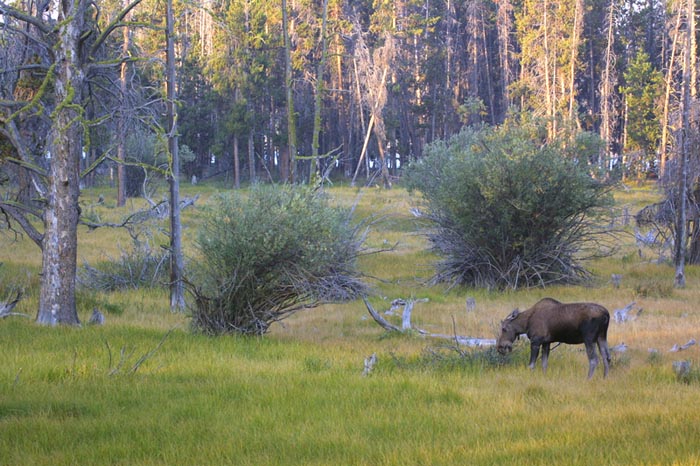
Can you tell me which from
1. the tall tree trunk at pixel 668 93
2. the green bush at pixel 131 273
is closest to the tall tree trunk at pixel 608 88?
the tall tree trunk at pixel 668 93

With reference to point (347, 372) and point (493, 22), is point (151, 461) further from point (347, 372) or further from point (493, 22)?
point (493, 22)

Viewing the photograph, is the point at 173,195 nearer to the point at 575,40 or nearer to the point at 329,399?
the point at 329,399

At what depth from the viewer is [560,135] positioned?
23703 millimetres

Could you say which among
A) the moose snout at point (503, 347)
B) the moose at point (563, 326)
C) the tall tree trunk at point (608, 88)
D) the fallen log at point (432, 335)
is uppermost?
the tall tree trunk at point (608, 88)

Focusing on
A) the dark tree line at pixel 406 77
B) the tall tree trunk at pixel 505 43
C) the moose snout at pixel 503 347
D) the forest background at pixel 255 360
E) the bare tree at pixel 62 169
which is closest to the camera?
the forest background at pixel 255 360

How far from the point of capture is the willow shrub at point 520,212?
21.9 meters

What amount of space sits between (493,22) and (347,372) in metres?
64.6

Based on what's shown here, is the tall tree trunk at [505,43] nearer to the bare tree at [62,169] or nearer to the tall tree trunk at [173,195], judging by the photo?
the tall tree trunk at [173,195]

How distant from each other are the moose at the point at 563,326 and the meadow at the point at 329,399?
0.33 metres

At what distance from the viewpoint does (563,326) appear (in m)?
9.84

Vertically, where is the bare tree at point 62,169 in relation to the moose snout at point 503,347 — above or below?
above

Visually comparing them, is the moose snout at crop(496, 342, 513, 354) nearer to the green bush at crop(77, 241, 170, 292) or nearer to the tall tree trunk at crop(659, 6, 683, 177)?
the green bush at crop(77, 241, 170, 292)

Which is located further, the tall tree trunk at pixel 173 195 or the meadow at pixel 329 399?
the tall tree trunk at pixel 173 195

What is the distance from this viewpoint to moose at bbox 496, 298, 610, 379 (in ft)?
31.6
